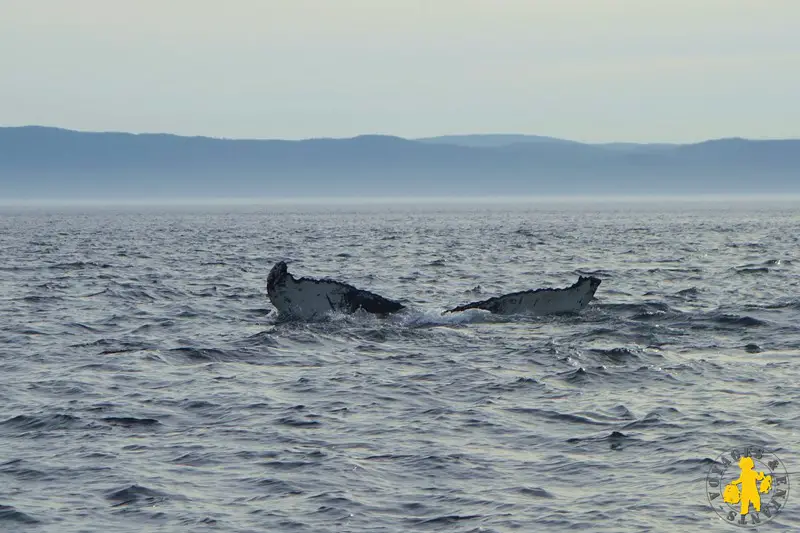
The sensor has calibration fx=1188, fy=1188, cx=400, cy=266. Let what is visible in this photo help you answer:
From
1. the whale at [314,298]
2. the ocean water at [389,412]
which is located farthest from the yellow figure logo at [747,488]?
the whale at [314,298]

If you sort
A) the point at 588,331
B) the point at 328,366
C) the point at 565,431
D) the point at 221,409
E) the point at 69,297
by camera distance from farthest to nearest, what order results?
the point at 69,297
the point at 588,331
the point at 328,366
the point at 221,409
the point at 565,431

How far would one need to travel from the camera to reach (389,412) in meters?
14.4

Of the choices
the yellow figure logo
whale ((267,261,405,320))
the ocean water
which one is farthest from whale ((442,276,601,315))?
the yellow figure logo

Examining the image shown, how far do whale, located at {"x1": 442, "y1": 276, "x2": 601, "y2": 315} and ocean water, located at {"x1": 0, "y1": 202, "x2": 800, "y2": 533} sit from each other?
39 cm

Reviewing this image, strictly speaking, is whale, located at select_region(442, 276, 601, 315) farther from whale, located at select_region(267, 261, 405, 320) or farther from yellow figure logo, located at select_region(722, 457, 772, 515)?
yellow figure logo, located at select_region(722, 457, 772, 515)

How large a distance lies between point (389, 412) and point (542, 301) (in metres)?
8.99

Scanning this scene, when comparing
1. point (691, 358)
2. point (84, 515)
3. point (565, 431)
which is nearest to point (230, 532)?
point (84, 515)

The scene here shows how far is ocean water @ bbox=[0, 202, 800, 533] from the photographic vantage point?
10.7 meters

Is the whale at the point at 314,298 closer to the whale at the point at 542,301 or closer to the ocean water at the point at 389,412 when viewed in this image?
the ocean water at the point at 389,412

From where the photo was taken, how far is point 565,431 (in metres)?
13.2

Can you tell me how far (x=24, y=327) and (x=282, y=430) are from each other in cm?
1064

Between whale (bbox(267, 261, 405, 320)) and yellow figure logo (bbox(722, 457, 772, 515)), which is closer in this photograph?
yellow figure logo (bbox(722, 457, 772, 515))

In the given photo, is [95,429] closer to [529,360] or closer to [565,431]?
[565,431]

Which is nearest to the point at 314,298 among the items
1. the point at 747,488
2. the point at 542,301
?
the point at 542,301
